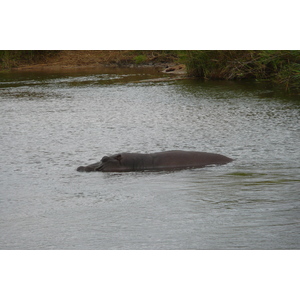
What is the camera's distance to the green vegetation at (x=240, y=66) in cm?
→ 1448

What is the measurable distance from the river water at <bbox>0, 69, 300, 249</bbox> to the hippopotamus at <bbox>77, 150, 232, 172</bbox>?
187 millimetres

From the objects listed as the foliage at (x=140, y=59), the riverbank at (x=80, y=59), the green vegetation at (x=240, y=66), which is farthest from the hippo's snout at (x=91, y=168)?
the foliage at (x=140, y=59)

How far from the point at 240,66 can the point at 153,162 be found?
10814mm

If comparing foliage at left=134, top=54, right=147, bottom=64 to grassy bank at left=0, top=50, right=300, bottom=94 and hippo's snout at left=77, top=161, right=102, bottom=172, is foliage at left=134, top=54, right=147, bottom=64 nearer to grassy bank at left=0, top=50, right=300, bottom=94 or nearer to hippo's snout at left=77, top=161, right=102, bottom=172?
grassy bank at left=0, top=50, right=300, bottom=94

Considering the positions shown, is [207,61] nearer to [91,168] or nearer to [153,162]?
[153,162]

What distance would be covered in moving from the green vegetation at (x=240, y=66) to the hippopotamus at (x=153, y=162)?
289 inches

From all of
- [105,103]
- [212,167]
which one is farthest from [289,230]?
[105,103]

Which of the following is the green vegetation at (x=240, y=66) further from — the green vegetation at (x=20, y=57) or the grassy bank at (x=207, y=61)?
the green vegetation at (x=20, y=57)

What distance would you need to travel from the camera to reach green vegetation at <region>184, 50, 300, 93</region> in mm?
14478

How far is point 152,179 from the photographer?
6875 millimetres

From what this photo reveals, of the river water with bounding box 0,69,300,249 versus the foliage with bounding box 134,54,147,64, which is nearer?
the river water with bounding box 0,69,300,249

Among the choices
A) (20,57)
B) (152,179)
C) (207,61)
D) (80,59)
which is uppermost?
(207,61)

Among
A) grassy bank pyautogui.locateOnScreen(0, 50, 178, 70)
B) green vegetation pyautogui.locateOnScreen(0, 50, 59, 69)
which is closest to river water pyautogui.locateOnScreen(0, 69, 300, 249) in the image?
grassy bank pyautogui.locateOnScreen(0, 50, 178, 70)

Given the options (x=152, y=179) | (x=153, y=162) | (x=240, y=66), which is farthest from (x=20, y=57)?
(x=152, y=179)
